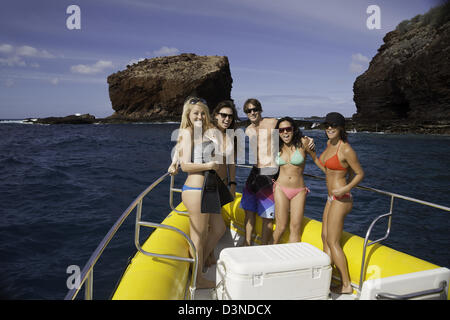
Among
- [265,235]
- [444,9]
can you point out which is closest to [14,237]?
[265,235]

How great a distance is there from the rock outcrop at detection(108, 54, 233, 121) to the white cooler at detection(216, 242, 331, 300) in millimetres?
62212

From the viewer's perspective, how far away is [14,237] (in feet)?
21.3

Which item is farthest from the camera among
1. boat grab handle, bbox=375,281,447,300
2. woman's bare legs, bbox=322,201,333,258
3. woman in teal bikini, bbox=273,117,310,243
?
woman in teal bikini, bbox=273,117,310,243

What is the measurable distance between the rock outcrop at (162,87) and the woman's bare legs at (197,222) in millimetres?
61689

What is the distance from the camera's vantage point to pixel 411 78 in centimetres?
3853

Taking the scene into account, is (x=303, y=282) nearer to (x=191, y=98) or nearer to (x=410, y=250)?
(x=191, y=98)

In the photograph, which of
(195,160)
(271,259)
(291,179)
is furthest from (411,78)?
(271,259)

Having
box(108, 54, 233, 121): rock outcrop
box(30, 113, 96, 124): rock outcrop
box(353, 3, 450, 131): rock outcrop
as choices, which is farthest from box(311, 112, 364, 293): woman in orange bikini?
box(30, 113, 96, 124): rock outcrop

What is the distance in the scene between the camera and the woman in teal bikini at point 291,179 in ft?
10.4

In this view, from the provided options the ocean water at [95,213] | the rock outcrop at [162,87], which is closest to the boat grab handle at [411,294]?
the ocean water at [95,213]

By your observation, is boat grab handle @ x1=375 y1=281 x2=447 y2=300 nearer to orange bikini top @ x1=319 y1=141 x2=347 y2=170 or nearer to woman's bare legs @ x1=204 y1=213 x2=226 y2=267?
orange bikini top @ x1=319 y1=141 x2=347 y2=170

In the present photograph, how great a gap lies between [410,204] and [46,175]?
13774 mm

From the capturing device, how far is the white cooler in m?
2.09

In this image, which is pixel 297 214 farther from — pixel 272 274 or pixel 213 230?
pixel 272 274
